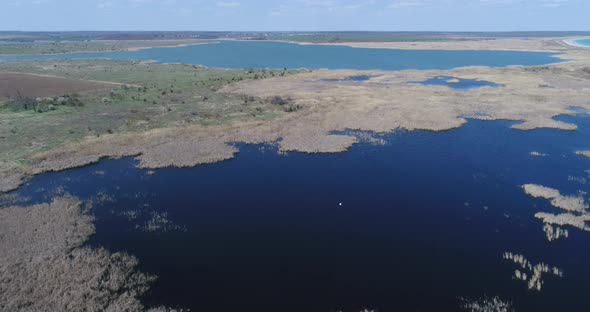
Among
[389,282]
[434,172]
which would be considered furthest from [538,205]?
[389,282]

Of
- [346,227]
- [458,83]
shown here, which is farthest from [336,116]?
[458,83]

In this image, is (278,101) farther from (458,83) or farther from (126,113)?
(458,83)

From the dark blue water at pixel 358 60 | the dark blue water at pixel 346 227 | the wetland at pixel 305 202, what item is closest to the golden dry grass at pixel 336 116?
the wetland at pixel 305 202

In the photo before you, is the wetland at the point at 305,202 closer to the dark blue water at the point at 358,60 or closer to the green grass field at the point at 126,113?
the green grass field at the point at 126,113

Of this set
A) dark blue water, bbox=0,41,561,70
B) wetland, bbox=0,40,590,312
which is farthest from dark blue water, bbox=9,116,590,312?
dark blue water, bbox=0,41,561,70

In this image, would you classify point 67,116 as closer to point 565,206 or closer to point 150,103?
point 150,103

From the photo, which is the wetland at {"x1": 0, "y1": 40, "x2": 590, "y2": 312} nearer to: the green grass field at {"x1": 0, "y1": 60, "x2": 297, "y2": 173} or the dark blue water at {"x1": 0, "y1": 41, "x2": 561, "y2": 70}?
the green grass field at {"x1": 0, "y1": 60, "x2": 297, "y2": 173}
